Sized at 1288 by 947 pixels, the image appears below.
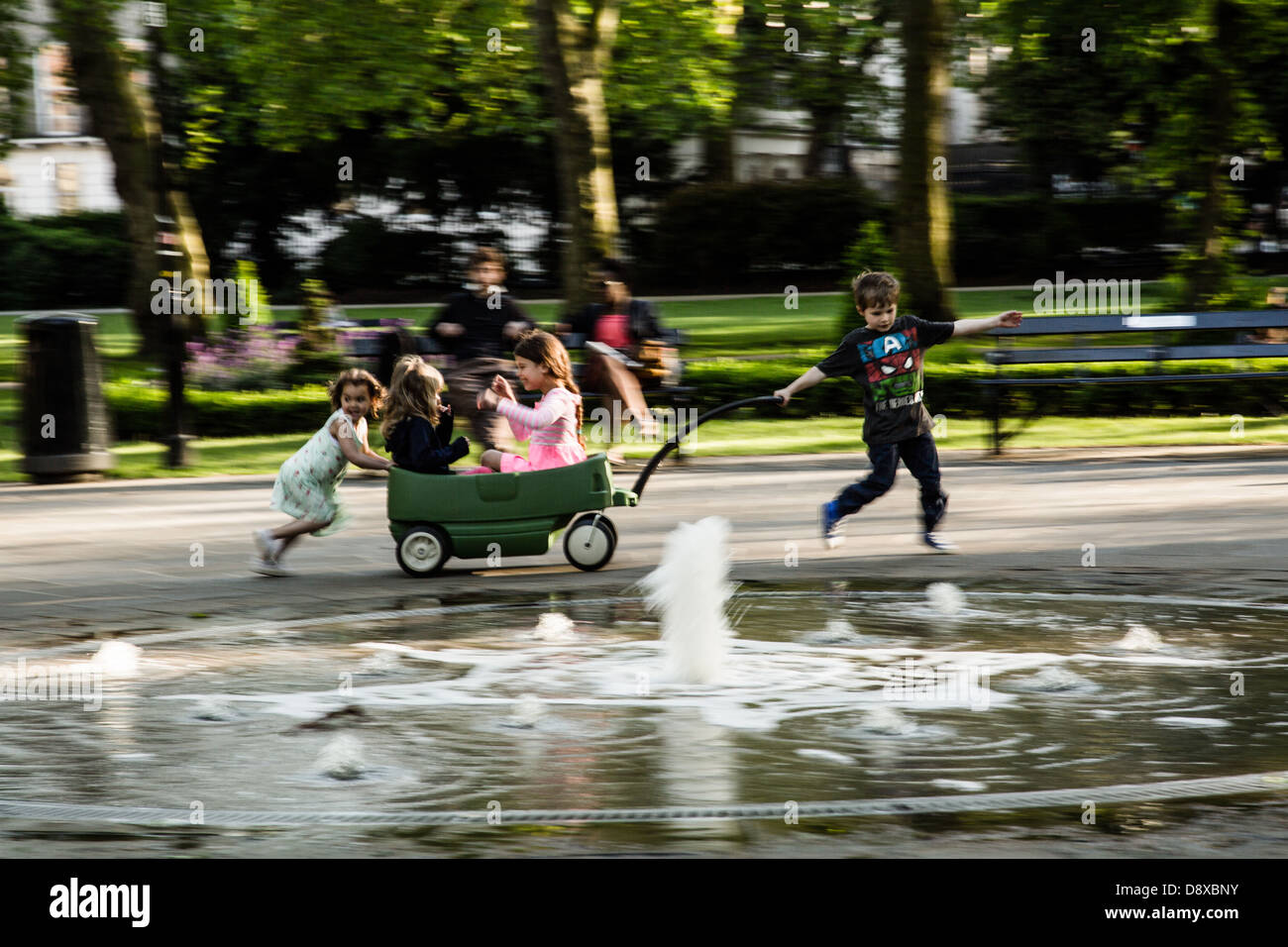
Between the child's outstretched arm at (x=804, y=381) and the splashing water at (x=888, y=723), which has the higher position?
the child's outstretched arm at (x=804, y=381)

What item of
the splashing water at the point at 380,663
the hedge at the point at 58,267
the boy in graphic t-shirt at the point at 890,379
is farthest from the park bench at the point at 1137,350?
the hedge at the point at 58,267

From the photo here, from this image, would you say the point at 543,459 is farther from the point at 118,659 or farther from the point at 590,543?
the point at 118,659

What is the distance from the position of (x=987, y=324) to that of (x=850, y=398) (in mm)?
8067

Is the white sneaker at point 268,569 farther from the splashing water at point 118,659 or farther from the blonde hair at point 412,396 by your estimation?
the splashing water at point 118,659

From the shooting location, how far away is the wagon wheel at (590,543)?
9023 mm

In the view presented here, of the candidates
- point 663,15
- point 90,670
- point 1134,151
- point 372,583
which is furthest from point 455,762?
point 1134,151

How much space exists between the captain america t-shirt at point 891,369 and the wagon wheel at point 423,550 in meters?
2.29

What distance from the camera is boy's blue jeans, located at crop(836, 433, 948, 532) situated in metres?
9.24

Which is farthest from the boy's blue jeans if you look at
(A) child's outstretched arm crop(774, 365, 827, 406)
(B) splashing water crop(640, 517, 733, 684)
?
(B) splashing water crop(640, 517, 733, 684)

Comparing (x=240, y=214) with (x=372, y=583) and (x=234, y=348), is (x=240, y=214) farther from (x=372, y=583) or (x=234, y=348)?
(x=372, y=583)

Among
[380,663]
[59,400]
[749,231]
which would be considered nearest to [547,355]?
[380,663]
